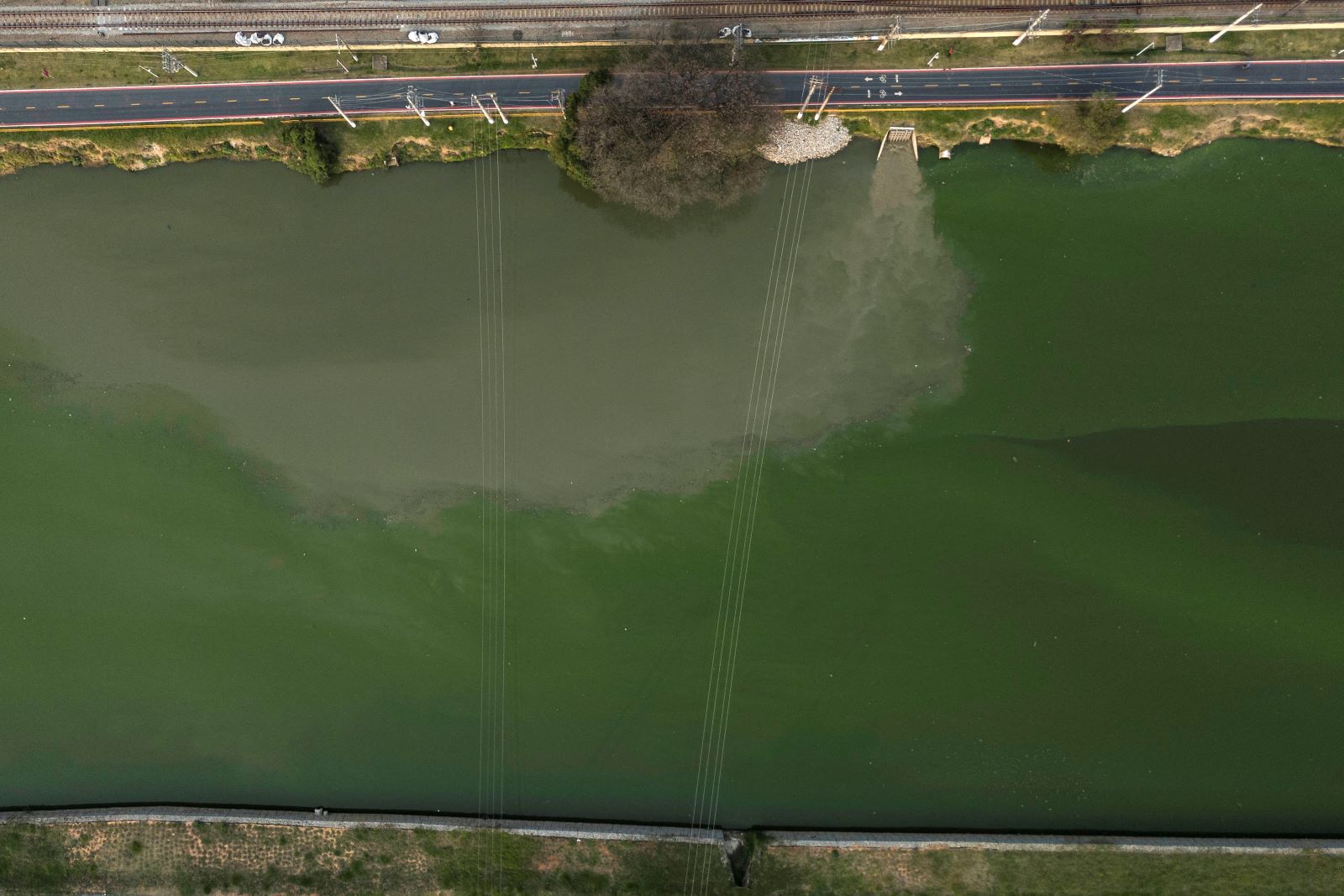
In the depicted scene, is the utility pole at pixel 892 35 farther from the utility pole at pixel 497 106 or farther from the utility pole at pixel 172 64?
the utility pole at pixel 172 64

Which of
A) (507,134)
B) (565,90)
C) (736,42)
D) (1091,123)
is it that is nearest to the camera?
(1091,123)

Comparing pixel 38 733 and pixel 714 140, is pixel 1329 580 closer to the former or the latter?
pixel 714 140

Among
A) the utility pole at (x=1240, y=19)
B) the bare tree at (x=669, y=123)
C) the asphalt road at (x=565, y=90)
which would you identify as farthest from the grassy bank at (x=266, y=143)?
the utility pole at (x=1240, y=19)

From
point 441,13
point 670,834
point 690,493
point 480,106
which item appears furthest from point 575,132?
point 670,834

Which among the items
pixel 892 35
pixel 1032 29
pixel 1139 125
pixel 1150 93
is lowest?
pixel 1139 125

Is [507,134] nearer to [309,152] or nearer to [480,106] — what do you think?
[480,106]

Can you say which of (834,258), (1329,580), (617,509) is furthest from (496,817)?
(1329,580)
